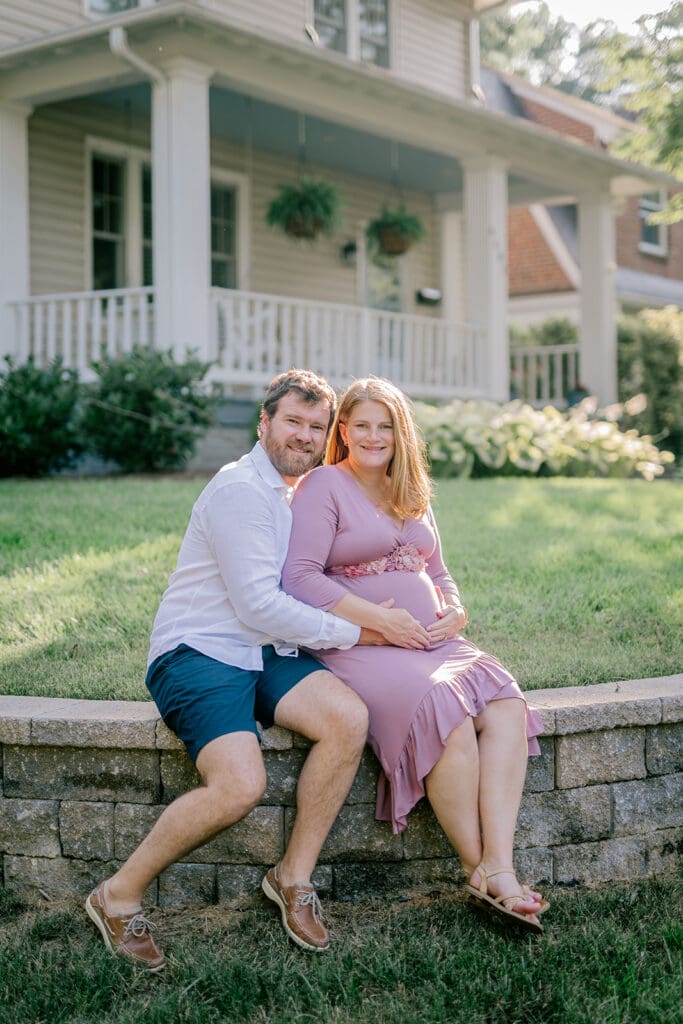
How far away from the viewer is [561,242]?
67.7 feet

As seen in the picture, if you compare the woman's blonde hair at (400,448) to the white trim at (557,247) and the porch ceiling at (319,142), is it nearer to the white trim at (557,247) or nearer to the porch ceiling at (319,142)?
the porch ceiling at (319,142)

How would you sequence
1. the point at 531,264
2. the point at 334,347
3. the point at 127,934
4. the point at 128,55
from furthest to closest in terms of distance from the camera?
the point at 531,264, the point at 334,347, the point at 128,55, the point at 127,934

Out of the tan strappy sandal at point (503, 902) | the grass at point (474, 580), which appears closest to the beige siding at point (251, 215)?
the grass at point (474, 580)

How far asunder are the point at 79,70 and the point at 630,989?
9140mm

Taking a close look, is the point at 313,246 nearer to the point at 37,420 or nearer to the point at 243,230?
the point at 243,230

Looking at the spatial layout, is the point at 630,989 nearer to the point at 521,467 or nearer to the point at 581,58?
the point at 521,467

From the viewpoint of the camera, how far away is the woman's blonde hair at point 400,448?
3.46 metres

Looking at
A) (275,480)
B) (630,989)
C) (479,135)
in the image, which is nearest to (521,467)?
(479,135)

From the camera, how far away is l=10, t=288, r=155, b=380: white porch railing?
32.3 feet

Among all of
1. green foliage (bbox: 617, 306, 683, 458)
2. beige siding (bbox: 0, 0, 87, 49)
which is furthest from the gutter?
green foliage (bbox: 617, 306, 683, 458)

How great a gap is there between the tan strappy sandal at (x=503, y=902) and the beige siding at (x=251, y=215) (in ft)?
31.3

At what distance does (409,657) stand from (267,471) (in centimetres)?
65

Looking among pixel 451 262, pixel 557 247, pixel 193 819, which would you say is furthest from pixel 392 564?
pixel 557 247

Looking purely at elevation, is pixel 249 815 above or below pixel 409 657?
below
